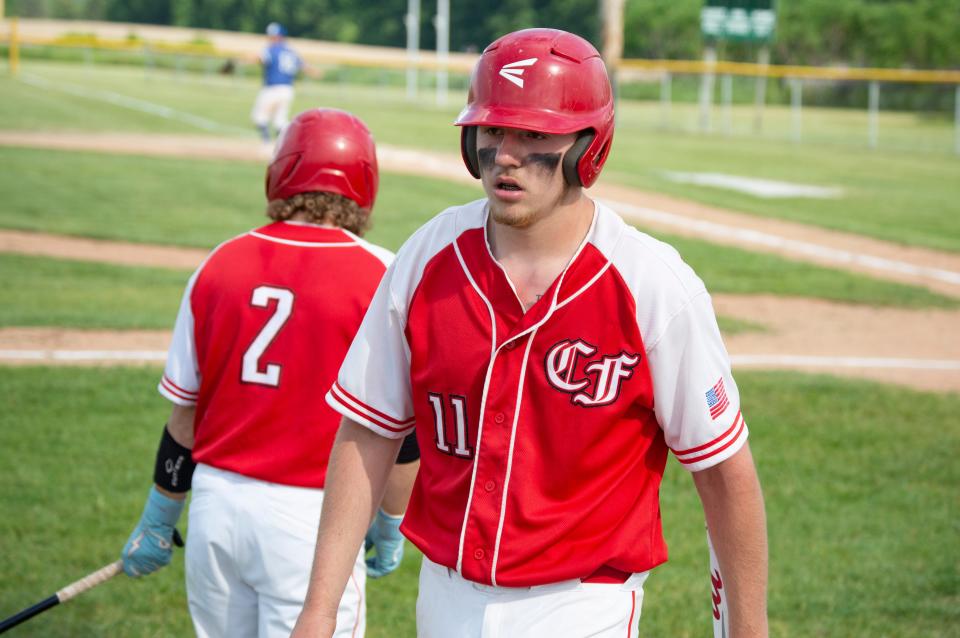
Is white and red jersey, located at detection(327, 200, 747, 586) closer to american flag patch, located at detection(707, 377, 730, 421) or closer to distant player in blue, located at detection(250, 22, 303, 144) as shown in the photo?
american flag patch, located at detection(707, 377, 730, 421)

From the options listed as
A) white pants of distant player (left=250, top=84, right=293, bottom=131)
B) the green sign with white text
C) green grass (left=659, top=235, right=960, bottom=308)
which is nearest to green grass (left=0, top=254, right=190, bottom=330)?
green grass (left=659, top=235, right=960, bottom=308)

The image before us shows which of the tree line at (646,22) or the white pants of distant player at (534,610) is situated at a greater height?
the tree line at (646,22)

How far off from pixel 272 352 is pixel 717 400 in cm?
136

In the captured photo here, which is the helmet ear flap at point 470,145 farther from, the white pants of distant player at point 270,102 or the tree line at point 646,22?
the tree line at point 646,22

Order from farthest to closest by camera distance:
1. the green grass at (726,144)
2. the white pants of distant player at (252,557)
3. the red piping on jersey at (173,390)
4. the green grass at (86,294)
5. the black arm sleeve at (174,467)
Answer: the green grass at (726,144)
the green grass at (86,294)
the black arm sleeve at (174,467)
the red piping on jersey at (173,390)
the white pants of distant player at (252,557)

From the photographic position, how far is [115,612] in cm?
527

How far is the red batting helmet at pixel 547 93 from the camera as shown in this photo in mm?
2543

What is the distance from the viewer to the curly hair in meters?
3.70

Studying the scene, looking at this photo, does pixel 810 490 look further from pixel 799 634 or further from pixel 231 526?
pixel 231 526

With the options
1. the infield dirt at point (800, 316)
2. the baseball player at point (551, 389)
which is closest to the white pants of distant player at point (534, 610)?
the baseball player at point (551, 389)

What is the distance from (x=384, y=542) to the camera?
12.9 feet

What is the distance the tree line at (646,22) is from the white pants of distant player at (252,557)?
107 ft

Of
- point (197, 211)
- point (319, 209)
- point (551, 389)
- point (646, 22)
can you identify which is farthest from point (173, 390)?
point (646, 22)

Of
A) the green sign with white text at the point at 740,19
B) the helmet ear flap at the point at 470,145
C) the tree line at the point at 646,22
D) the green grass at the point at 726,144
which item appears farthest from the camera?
the tree line at the point at 646,22
